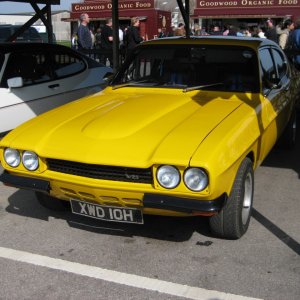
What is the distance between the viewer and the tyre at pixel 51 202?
4.27 meters

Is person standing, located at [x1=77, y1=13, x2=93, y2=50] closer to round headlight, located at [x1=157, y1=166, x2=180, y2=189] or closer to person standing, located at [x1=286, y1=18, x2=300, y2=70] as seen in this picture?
person standing, located at [x1=286, y1=18, x2=300, y2=70]

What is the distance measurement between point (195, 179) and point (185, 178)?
0.22 ft

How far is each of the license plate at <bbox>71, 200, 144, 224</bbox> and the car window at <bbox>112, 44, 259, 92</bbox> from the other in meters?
1.75

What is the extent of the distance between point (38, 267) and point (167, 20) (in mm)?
26810

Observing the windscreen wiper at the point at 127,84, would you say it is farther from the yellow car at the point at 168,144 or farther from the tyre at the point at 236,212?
the tyre at the point at 236,212

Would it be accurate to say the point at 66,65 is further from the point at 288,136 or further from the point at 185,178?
the point at 185,178

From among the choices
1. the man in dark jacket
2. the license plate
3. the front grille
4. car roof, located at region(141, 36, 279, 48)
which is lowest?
the man in dark jacket

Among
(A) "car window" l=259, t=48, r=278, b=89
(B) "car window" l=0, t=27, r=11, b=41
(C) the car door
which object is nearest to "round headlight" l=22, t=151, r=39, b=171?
(C) the car door

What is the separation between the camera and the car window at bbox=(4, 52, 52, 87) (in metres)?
6.38

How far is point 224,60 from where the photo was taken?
4734 millimetres

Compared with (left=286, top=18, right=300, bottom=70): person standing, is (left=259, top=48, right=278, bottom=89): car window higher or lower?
higher

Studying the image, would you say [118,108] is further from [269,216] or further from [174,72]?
[269,216]

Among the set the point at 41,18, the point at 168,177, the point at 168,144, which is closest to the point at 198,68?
the point at 168,144

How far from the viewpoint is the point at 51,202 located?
430 centimetres
